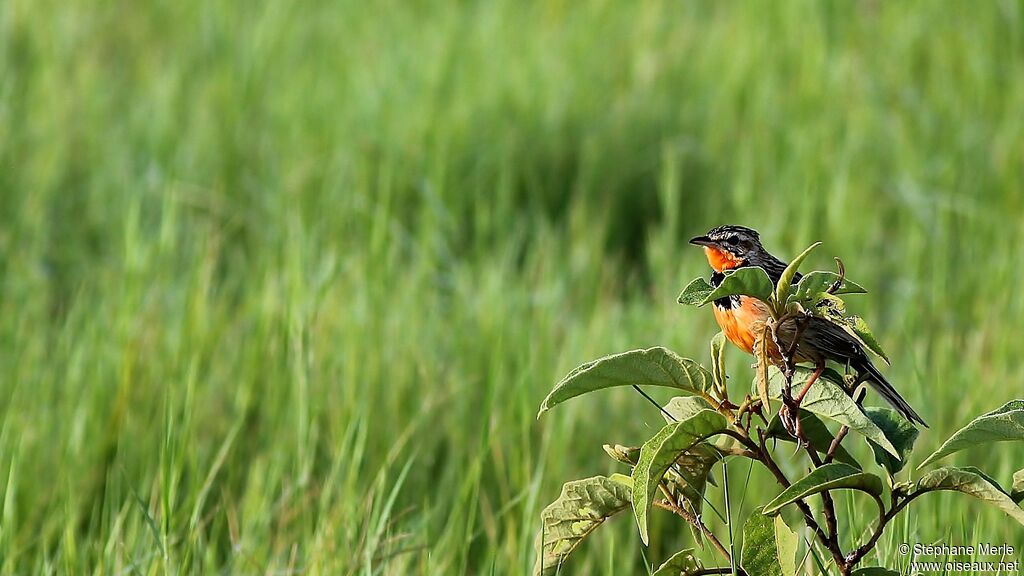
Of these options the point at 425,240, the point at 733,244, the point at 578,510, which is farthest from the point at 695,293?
the point at 425,240

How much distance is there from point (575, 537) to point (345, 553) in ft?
2.89

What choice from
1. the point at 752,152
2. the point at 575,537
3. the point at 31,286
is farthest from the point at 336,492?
the point at 752,152

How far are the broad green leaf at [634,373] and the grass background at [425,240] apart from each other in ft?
2.42

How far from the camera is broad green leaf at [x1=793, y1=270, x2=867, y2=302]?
1.59 m

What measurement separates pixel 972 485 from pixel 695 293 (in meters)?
0.45

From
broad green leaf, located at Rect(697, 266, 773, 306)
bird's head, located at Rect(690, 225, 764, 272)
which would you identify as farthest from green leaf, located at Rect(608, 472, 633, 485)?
bird's head, located at Rect(690, 225, 764, 272)

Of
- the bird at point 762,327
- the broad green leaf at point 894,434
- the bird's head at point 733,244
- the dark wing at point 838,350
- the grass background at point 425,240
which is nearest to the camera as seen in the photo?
the broad green leaf at point 894,434

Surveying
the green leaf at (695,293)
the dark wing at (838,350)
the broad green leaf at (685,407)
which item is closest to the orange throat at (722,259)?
the dark wing at (838,350)

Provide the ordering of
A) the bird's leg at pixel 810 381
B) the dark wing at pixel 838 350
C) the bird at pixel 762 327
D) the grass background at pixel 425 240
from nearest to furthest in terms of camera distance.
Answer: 1. the bird's leg at pixel 810 381
2. the bird at pixel 762 327
3. the dark wing at pixel 838 350
4. the grass background at pixel 425 240

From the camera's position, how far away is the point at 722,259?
2.64 meters

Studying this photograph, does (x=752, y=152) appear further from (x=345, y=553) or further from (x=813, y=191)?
(x=345, y=553)

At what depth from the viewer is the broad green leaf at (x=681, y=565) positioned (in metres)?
1.83

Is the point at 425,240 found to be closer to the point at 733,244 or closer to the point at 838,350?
the point at 733,244

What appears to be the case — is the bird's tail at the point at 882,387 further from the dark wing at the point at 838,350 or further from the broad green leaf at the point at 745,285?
the broad green leaf at the point at 745,285
